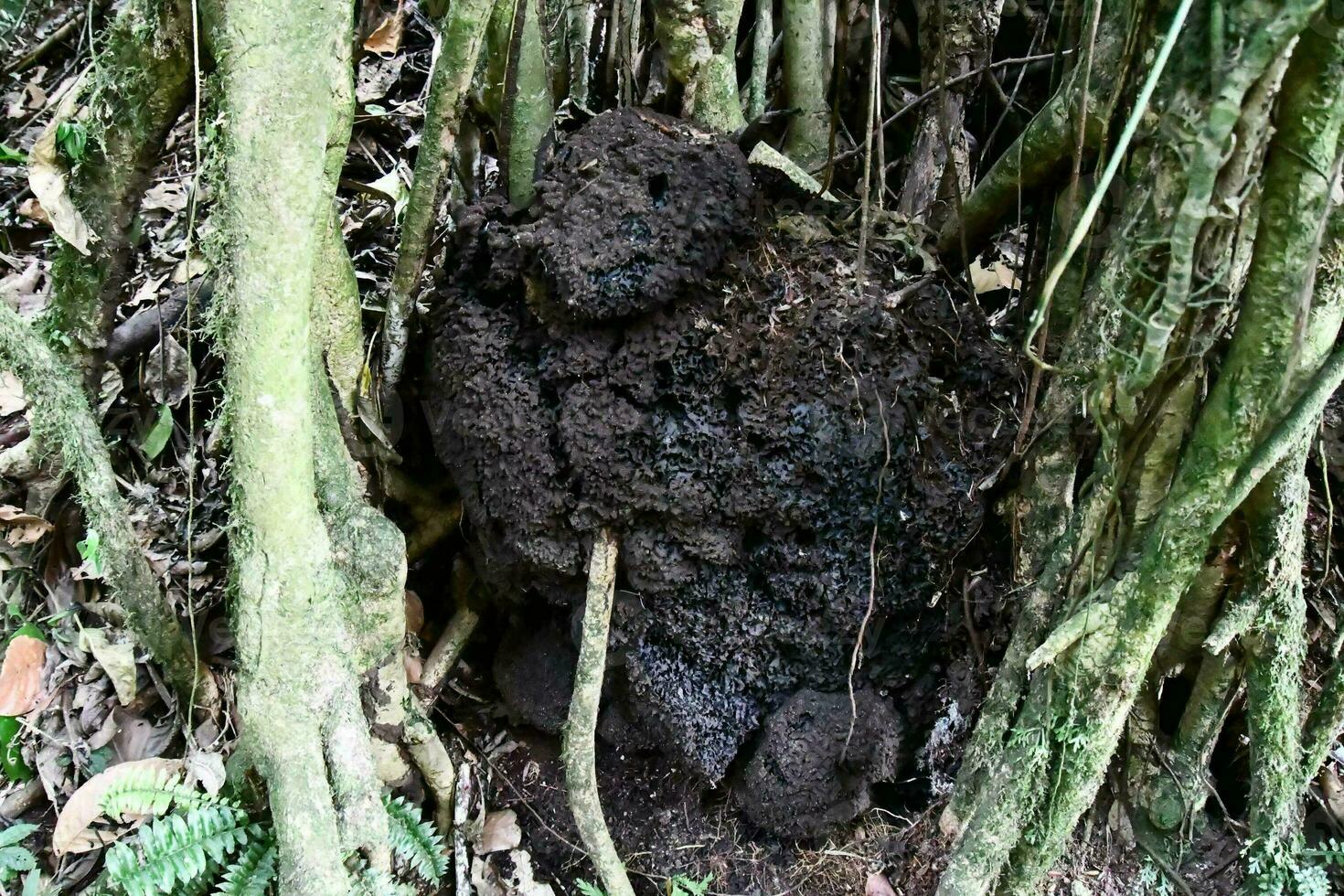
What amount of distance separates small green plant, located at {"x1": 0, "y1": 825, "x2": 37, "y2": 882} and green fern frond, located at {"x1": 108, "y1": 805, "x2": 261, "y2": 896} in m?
0.37

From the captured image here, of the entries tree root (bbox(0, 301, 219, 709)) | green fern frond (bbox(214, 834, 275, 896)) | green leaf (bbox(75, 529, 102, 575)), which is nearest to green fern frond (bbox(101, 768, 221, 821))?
green fern frond (bbox(214, 834, 275, 896))

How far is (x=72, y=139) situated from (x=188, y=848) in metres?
1.57

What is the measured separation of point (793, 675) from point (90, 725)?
1.72m

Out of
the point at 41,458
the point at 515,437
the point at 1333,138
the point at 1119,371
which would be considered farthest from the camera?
the point at 41,458

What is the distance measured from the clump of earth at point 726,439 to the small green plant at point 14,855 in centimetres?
118

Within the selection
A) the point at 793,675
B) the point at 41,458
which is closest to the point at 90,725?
the point at 41,458

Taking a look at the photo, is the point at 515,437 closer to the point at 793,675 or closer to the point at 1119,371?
the point at 793,675

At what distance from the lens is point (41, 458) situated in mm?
2484

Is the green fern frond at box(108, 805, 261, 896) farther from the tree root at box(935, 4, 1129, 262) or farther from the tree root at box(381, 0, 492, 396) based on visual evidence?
the tree root at box(935, 4, 1129, 262)

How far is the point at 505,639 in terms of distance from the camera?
2.49 metres

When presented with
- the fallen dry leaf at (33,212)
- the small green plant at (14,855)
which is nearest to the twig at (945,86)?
the small green plant at (14,855)

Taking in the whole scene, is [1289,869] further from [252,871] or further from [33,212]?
[33,212]

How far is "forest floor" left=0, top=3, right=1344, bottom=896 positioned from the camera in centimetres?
209

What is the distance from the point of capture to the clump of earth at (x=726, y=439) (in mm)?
1991
